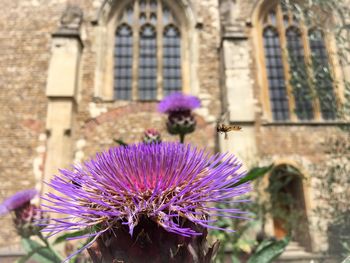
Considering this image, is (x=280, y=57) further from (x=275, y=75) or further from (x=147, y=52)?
(x=147, y=52)

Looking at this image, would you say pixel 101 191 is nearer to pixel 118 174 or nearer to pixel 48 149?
pixel 118 174

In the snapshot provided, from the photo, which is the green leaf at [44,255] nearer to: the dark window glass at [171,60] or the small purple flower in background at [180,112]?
the small purple flower in background at [180,112]

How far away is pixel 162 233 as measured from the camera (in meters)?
1.06

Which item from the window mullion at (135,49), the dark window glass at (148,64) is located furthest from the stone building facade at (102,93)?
the dark window glass at (148,64)

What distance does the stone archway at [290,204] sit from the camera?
22.2ft

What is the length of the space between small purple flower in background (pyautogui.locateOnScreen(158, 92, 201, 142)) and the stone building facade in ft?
10.6

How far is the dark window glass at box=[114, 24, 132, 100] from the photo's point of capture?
8219 millimetres

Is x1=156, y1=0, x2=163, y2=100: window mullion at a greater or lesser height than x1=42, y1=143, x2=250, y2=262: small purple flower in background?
greater

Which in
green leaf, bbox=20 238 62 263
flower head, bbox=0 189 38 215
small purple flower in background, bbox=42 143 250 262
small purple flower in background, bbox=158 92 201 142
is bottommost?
green leaf, bbox=20 238 62 263

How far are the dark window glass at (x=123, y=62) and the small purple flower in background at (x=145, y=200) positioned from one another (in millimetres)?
7073

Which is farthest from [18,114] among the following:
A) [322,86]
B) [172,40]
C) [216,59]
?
[322,86]

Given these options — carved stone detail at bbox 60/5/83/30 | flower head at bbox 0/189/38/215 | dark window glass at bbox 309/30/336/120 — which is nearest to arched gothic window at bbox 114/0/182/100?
carved stone detail at bbox 60/5/83/30

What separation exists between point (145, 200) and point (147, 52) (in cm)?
781

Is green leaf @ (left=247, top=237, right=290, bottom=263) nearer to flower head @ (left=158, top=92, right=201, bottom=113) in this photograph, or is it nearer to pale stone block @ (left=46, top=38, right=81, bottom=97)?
flower head @ (left=158, top=92, right=201, bottom=113)
